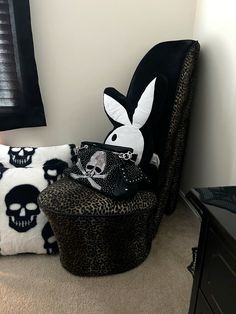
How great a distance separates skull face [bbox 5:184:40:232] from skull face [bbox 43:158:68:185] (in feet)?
0.31

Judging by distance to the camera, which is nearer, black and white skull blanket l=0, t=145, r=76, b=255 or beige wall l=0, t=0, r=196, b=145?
black and white skull blanket l=0, t=145, r=76, b=255

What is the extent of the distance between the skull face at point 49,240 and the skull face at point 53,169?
0.81ft

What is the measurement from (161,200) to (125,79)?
84 centimetres

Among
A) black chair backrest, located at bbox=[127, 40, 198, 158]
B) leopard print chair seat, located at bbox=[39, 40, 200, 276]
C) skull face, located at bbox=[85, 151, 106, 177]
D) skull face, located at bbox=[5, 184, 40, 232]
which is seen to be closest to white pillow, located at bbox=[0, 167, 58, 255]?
skull face, located at bbox=[5, 184, 40, 232]

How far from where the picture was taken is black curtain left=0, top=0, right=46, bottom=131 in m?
1.68

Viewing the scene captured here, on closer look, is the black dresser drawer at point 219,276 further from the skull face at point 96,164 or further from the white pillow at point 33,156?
the white pillow at point 33,156

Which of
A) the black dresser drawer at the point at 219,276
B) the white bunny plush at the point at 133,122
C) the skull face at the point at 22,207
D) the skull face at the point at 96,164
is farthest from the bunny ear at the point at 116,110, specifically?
the black dresser drawer at the point at 219,276

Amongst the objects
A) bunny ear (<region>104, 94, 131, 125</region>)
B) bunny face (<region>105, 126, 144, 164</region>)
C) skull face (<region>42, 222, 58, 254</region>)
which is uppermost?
bunny ear (<region>104, 94, 131, 125</region>)

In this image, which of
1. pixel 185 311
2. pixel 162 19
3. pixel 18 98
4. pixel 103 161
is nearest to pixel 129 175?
pixel 103 161

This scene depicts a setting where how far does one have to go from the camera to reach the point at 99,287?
1.46 m

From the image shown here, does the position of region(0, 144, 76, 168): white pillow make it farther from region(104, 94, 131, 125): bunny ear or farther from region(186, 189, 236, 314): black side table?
region(186, 189, 236, 314): black side table

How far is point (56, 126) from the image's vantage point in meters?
2.03

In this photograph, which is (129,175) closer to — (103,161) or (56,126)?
(103,161)

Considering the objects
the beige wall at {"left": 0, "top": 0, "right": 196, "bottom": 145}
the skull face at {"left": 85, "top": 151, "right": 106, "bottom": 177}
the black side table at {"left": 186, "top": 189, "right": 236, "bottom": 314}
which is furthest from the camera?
the beige wall at {"left": 0, "top": 0, "right": 196, "bottom": 145}
